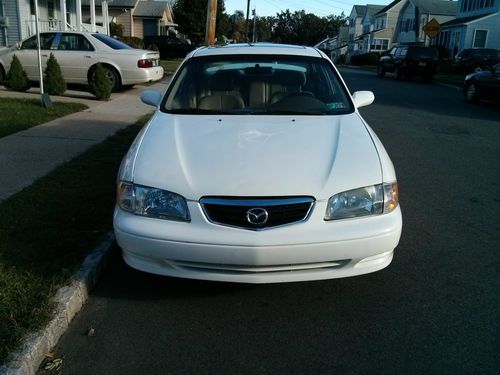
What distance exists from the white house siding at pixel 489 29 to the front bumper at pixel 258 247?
146ft

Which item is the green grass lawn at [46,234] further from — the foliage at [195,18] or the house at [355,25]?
the house at [355,25]

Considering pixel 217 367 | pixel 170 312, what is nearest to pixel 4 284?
pixel 170 312

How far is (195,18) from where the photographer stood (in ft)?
155

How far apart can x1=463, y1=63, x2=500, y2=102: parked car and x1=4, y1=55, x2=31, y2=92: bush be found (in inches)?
490

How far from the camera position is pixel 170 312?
3.41 metres

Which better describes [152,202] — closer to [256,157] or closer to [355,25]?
[256,157]

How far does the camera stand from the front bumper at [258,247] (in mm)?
3076

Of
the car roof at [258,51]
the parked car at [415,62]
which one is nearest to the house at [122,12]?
the parked car at [415,62]

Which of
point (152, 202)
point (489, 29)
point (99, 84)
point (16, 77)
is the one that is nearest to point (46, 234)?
point (152, 202)

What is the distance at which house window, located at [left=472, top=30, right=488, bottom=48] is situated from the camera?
4244cm

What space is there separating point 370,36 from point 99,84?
61.0 meters

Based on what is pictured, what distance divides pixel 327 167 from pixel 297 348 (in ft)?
3.73

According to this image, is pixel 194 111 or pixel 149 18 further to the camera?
pixel 149 18

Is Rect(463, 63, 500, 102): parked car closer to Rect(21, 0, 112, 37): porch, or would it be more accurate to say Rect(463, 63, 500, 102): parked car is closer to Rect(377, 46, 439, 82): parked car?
Rect(377, 46, 439, 82): parked car
